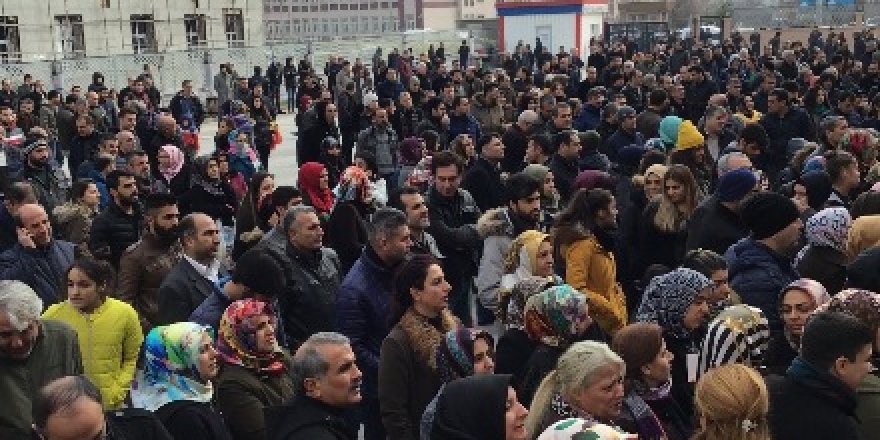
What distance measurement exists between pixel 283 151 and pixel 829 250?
1606 centimetres

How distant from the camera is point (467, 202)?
295 inches

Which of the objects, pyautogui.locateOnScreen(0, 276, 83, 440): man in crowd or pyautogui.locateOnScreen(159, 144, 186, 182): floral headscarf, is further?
pyautogui.locateOnScreen(159, 144, 186, 182): floral headscarf

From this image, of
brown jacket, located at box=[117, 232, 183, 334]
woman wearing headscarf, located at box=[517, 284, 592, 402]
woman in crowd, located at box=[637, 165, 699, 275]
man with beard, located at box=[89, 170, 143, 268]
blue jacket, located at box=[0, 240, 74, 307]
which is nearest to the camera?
woman wearing headscarf, located at box=[517, 284, 592, 402]

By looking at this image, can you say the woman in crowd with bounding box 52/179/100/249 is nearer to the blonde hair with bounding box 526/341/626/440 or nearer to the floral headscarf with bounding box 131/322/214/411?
the floral headscarf with bounding box 131/322/214/411

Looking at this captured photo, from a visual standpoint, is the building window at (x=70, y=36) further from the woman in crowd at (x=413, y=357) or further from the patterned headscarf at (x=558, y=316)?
the patterned headscarf at (x=558, y=316)

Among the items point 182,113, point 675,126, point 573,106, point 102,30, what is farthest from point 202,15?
point 675,126

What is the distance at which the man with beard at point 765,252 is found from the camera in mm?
5039

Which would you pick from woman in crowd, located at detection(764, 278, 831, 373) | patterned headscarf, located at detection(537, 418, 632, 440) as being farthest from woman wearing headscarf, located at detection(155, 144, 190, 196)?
patterned headscarf, located at detection(537, 418, 632, 440)

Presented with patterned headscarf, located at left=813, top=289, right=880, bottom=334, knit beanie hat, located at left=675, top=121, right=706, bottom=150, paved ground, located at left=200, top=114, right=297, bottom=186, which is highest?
knit beanie hat, located at left=675, top=121, right=706, bottom=150

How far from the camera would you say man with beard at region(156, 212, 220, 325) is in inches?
216

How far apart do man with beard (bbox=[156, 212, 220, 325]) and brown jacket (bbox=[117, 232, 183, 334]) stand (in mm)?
160

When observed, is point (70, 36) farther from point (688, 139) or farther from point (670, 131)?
point (688, 139)

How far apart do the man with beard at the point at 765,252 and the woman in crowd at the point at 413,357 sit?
5.05 feet

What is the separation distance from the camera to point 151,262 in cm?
605
